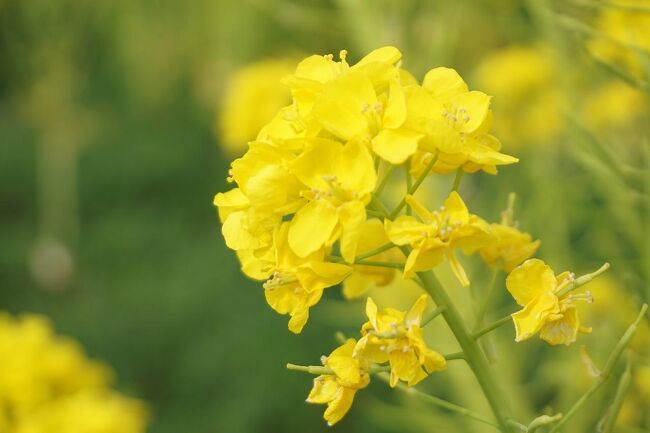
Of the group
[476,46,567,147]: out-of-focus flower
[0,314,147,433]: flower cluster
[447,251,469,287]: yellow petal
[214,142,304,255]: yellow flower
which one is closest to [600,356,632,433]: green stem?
[447,251,469,287]: yellow petal

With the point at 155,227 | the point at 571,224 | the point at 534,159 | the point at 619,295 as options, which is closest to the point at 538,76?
the point at 571,224

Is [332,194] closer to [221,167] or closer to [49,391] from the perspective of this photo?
[49,391]

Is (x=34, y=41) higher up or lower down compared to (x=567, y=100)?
higher up

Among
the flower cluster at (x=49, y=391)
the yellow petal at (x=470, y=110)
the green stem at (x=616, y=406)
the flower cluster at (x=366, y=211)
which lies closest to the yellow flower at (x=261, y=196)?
the flower cluster at (x=366, y=211)

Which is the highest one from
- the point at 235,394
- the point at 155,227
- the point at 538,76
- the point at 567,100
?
the point at 567,100

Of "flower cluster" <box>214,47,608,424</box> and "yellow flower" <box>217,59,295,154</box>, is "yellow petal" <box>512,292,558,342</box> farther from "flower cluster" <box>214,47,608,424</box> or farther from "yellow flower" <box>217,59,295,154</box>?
"yellow flower" <box>217,59,295,154</box>

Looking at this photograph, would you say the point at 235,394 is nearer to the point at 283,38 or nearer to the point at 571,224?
the point at 571,224

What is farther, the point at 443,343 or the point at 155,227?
the point at 155,227
